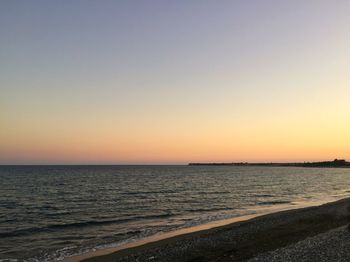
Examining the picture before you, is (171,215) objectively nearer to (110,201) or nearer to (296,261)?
(110,201)

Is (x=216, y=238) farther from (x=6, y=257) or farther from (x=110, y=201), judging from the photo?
(x=110, y=201)

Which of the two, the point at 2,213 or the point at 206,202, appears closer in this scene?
the point at 2,213

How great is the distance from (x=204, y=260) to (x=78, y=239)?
10515 millimetres

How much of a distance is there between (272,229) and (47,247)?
13377 mm

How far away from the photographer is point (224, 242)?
20484 millimetres

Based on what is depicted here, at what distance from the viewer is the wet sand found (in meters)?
17.7

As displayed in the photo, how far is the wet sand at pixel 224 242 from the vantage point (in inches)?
695

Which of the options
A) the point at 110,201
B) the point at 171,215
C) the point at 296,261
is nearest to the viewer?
the point at 296,261

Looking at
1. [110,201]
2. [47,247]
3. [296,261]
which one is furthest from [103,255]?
[110,201]

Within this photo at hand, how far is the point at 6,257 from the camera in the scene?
19625mm

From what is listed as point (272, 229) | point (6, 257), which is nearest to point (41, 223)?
point (6, 257)

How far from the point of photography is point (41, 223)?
29578 mm

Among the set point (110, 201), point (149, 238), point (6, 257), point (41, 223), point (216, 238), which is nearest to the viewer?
point (6, 257)

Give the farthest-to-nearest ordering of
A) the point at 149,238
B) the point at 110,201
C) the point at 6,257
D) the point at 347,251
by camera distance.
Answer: the point at 110,201 → the point at 149,238 → the point at 6,257 → the point at 347,251
